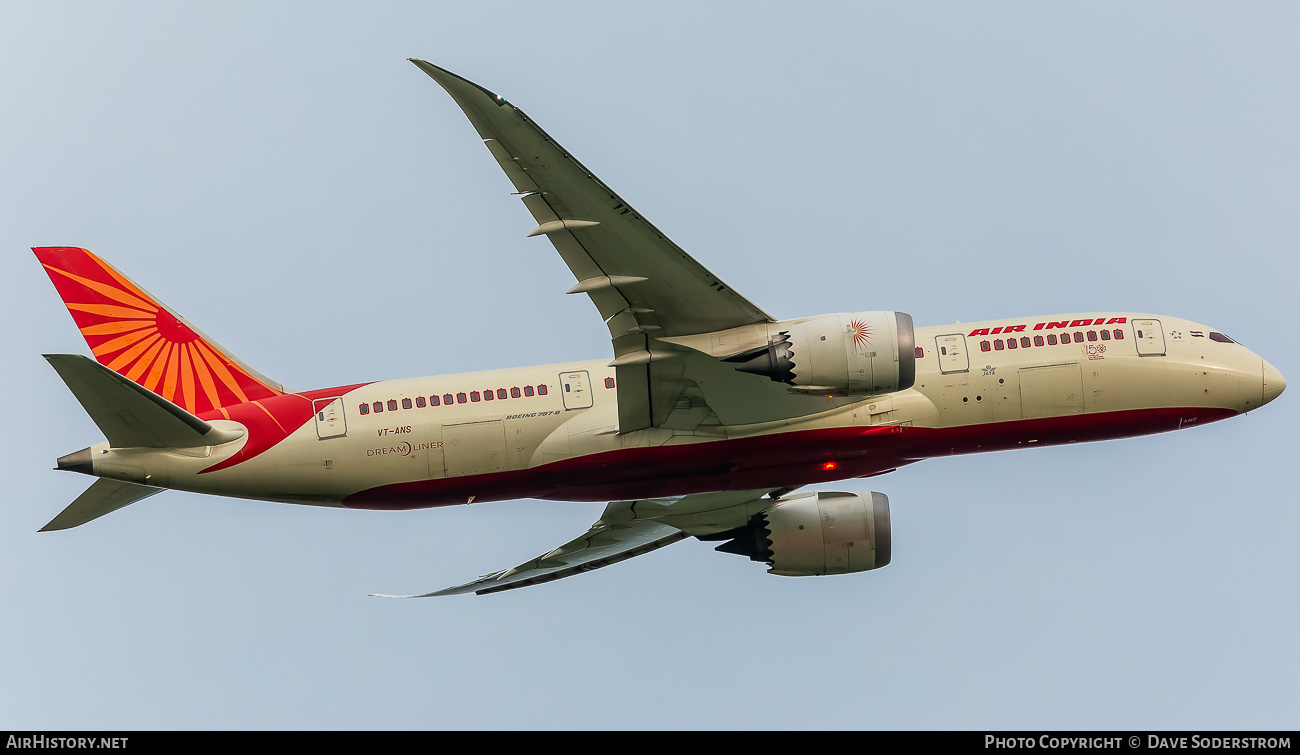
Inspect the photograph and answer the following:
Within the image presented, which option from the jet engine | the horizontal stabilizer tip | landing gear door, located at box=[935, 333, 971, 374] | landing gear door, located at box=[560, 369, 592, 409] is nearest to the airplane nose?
landing gear door, located at box=[935, 333, 971, 374]

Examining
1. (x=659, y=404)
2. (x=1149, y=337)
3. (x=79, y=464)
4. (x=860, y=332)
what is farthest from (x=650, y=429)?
(x=79, y=464)

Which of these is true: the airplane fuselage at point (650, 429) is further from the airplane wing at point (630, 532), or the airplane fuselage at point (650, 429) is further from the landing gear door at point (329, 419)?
the airplane wing at point (630, 532)

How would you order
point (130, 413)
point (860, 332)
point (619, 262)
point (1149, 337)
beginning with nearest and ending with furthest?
point (619, 262)
point (860, 332)
point (130, 413)
point (1149, 337)

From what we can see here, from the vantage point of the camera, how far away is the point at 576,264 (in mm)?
29812

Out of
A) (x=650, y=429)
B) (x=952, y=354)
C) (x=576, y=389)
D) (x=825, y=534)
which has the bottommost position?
(x=825, y=534)

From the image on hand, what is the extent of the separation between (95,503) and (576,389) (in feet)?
42.6

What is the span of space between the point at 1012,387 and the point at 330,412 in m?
18.2

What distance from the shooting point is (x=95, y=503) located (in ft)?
110

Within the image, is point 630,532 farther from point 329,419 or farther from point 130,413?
point 130,413

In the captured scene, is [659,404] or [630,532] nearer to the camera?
[659,404]

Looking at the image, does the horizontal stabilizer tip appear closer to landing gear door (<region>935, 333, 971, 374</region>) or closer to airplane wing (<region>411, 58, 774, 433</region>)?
airplane wing (<region>411, 58, 774, 433</region>)

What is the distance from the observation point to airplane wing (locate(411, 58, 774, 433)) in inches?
1055

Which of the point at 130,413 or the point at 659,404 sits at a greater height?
the point at 130,413

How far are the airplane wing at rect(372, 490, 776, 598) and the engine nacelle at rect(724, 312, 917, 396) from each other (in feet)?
25.4
